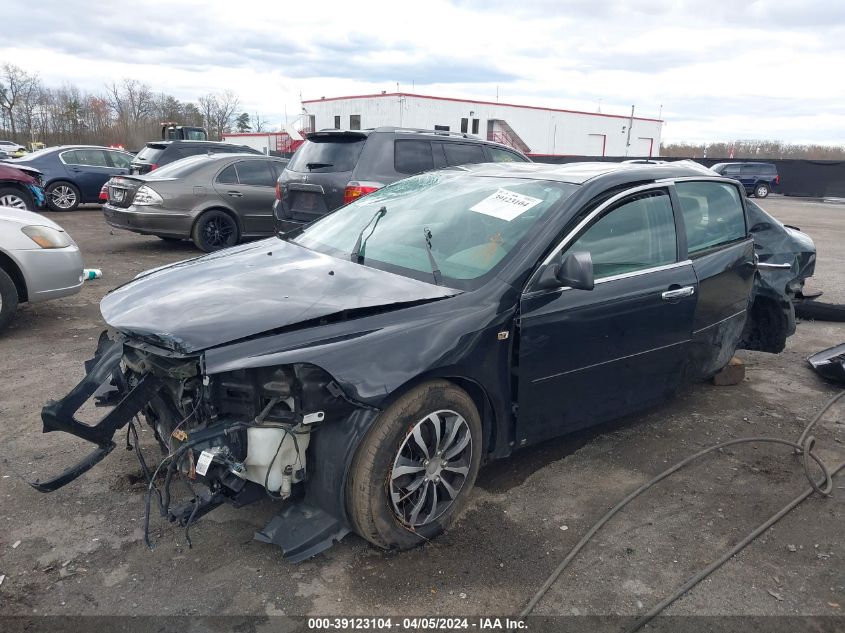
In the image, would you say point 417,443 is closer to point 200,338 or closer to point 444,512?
point 444,512

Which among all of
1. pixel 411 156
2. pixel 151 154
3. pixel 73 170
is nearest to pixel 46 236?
pixel 411 156

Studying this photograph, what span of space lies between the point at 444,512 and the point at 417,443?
436 millimetres

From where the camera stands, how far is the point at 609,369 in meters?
3.57

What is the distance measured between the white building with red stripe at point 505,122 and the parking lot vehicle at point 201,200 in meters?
23.0

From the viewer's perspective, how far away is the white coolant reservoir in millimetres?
2635

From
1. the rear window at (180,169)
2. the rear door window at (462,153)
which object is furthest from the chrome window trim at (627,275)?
the rear window at (180,169)

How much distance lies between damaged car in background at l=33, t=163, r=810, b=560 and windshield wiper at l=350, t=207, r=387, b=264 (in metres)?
0.02

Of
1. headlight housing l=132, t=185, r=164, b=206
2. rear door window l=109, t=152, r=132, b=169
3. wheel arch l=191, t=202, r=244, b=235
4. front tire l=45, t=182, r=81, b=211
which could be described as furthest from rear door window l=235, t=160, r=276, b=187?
front tire l=45, t=182, r=81, b=211

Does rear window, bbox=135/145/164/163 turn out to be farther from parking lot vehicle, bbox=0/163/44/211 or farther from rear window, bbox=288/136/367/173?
rear window, bbox=288/136/367/173

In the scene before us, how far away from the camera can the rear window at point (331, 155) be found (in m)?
7.77

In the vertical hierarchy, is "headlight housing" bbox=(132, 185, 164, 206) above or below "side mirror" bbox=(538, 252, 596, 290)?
below

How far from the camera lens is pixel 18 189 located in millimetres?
11367

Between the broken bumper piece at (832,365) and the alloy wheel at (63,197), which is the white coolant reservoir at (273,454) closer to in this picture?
the broken bumper piece at (832,365)

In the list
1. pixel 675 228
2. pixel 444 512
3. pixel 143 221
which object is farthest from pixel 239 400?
pixel 143 221
